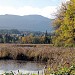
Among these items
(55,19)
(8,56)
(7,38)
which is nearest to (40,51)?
(8,56)

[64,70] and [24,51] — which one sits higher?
[64,70]

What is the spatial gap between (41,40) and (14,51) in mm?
53475

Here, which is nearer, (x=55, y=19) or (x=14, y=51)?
(x=14, y=51)

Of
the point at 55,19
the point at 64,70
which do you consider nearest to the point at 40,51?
the point at 55,19

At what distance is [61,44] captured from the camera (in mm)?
41719

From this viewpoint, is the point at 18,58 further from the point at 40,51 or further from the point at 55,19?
the point at 55,19

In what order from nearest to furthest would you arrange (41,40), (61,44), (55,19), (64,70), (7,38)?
(64,70) → (61,44) → (55,19) → (41,40) → (7,38)

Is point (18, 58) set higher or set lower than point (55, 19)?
lower

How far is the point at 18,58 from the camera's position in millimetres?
33688

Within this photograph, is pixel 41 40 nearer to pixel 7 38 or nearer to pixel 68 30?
pixel 7 38

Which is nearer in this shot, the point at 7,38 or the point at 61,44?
the point at 61,44

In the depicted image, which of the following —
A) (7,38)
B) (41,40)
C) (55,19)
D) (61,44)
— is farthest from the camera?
(7,38)

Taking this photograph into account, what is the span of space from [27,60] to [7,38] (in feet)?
215

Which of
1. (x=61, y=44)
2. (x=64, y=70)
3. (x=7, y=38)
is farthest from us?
(x=7, y=38)
